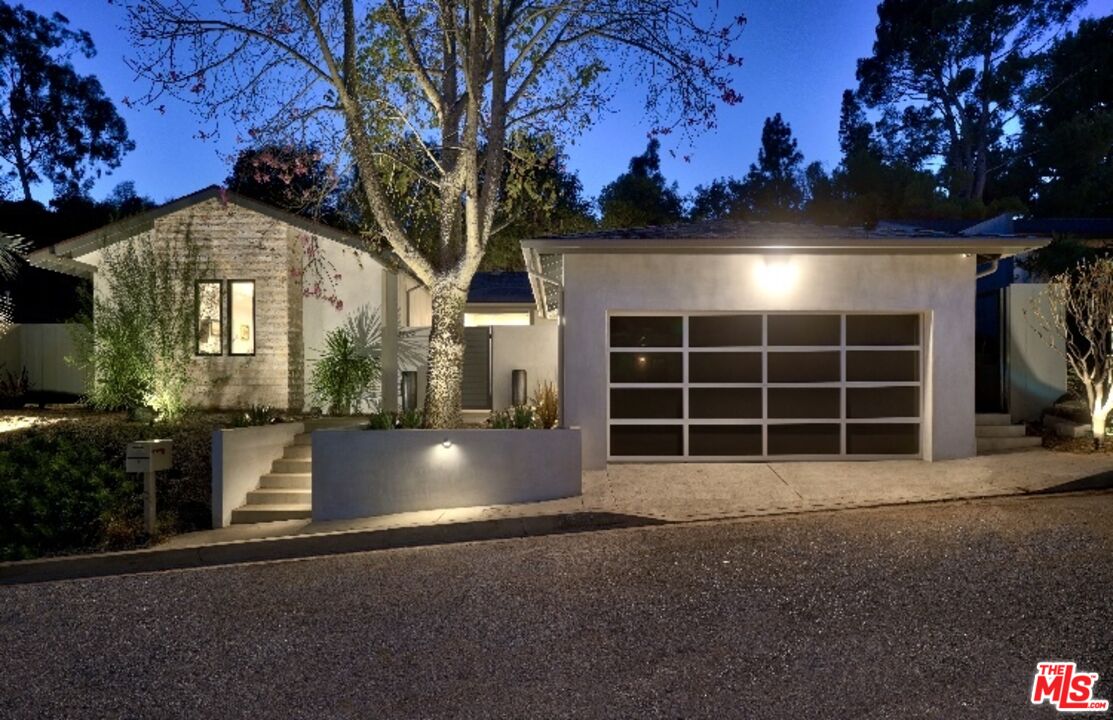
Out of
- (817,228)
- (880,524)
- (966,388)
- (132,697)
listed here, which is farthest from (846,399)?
(132,697)

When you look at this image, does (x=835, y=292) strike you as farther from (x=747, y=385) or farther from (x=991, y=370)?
(x=991, y=370)

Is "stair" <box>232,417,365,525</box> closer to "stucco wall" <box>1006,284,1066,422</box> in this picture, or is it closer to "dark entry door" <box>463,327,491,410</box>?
"dark entry door" <box>463,327,491,410</box>

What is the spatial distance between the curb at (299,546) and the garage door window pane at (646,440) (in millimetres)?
3430

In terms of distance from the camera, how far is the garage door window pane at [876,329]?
42.8 feet

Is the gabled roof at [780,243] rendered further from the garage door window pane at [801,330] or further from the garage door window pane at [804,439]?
the garage door window pane at [804,439]

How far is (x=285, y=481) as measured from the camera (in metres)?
12.1

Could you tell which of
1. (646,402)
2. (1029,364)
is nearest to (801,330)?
(646,402)

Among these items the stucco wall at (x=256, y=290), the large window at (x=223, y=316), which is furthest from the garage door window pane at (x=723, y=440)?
the large window at (x=223, y=316)

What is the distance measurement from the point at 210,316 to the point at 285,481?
5043mm

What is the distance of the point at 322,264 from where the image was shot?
1580 centimetres

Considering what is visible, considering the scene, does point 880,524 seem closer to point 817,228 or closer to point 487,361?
point 817,228

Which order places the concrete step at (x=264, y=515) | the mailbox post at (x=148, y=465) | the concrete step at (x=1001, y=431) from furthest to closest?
the concrete step at (x=1001, y=431), the concrete step at (x=264, y=515), the mailbox post at (x=148, y=465)

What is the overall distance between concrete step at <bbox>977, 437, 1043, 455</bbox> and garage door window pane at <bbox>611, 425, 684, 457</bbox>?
4502 mm

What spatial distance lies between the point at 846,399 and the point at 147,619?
9.86 metres
